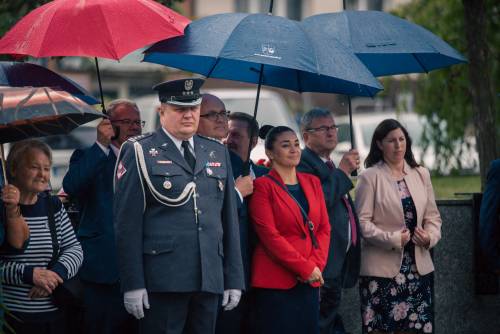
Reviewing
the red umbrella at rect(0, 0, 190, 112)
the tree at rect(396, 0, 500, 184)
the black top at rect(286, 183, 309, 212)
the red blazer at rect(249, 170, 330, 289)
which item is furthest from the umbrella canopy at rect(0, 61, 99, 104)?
the tree at rect(396, 0, 500, 184)

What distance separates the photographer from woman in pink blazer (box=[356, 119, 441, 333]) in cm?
714

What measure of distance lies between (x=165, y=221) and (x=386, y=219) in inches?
89.0

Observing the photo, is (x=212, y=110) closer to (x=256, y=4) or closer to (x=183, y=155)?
(x=183, y=155)

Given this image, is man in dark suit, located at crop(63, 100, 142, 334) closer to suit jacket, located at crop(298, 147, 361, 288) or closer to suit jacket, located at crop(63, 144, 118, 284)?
suit jacket, located at crop(63, 144, 118, 284)

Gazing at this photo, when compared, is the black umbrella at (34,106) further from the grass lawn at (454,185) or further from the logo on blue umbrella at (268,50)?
the grass lawn at (454,185)

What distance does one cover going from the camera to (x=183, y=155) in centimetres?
561

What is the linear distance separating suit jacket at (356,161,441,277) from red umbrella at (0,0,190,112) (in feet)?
6.25

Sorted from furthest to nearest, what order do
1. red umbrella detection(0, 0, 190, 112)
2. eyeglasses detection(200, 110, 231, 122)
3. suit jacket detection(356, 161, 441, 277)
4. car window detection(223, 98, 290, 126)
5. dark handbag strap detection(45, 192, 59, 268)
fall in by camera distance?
car window detection(223, 98, 290, 126), suit jacket detection(356, 161, 441, 277), eyeglasses detection(200, 110, 231, 122), red umbrella detection(0, 0, 190, 112), dark handbag strap detection(45, 192, 59, 268)

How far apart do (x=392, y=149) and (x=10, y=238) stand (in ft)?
9.65

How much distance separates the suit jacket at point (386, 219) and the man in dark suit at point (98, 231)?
1795 mm

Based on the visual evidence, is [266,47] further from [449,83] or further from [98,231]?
[449,83]

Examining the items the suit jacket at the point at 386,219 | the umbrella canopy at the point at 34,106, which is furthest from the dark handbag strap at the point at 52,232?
the suit jacket at the point at 386,219

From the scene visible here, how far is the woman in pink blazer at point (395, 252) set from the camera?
7.14m

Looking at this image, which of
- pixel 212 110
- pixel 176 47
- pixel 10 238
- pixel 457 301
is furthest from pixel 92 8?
pixel 457 301
